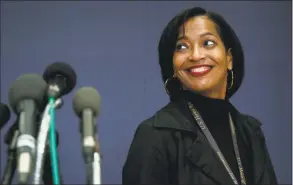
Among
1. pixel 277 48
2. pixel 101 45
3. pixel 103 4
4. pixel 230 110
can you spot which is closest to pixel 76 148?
pixel 101 45

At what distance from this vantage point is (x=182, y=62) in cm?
128

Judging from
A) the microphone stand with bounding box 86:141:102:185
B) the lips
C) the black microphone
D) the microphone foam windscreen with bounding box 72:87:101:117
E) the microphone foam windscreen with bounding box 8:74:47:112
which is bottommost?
the microphone stand with bounding box 86:141:102:185

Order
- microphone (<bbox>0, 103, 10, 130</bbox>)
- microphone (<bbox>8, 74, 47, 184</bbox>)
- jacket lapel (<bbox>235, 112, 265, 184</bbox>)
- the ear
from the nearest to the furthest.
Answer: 1. microphone (<bbox>8, 74, 47, 184</bbox>)
2. microphone (<bbox>0, 103, 10, 130</bbox>)
3. jacket lapel (<bbox>235, 112, 265, 184</bbox>)
4. the ear

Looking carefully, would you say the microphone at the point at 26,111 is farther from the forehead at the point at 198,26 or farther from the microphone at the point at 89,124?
the forehead at the point at 198,26

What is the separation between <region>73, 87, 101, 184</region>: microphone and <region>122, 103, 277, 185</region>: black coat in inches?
14.0

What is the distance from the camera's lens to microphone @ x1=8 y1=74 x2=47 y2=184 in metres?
0.67

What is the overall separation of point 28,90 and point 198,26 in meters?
0.64

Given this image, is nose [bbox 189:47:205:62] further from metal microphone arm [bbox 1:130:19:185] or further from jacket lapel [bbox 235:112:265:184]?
metal microphone arm [bbox 1:130:19:185]

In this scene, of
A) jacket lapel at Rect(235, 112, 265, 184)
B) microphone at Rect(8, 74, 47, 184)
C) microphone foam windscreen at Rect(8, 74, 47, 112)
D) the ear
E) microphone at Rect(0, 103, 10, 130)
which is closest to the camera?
microphone at Rect(8, 74, 47, 184)

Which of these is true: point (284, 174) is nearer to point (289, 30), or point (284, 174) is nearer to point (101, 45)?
point (289, 30)

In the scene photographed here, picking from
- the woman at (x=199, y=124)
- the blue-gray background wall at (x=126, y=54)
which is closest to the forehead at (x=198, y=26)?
the woman at (x=199, y=124)

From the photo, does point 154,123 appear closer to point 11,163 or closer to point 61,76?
point 61,76

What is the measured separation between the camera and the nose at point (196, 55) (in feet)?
4.09

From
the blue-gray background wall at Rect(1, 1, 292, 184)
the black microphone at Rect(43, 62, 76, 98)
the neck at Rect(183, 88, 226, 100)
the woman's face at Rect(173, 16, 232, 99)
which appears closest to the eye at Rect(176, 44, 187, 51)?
the woman's face at Rect(173, 16, 232, 99)
